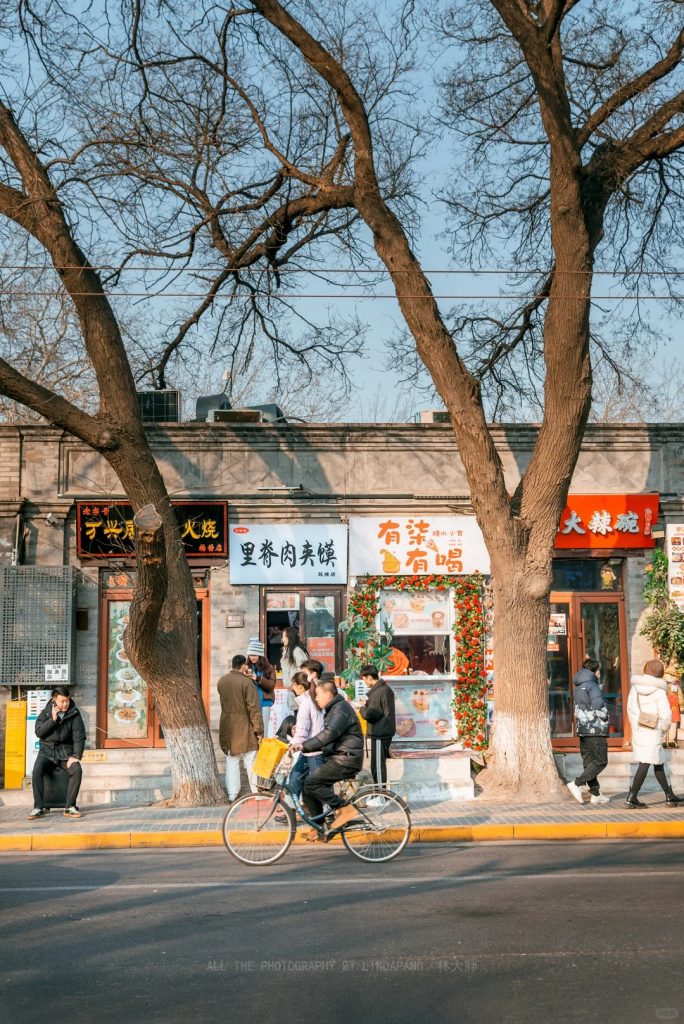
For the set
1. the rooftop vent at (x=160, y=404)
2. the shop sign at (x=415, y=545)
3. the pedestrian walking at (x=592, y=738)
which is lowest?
the pedestrian walking at (x=592, y=738)

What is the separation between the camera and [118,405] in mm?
15172

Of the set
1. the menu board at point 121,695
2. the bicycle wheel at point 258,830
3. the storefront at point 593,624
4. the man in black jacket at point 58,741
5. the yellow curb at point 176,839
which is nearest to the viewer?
the bicycle wheel at point 258,830

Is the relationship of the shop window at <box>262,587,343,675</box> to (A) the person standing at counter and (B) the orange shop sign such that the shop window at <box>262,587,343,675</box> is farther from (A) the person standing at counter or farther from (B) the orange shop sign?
(B) the orange shop sign

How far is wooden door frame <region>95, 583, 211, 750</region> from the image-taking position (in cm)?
1834

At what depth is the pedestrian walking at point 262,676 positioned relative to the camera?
16.8m

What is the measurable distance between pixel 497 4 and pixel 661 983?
12405 mm

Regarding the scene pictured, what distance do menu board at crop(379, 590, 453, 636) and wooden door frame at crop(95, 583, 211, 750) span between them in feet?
9.04

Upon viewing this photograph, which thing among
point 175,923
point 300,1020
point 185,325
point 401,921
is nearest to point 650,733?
point 401,921

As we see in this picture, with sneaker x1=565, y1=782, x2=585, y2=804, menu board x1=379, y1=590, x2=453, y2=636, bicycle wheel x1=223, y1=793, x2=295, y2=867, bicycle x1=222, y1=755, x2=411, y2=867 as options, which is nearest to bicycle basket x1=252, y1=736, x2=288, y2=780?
bicycle x1=222, y1=755, x2=411, y2=867

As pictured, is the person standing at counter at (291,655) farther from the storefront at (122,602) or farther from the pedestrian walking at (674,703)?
the pedestrian walking at (674,703)

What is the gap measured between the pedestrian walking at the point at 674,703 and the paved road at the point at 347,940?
5.79m

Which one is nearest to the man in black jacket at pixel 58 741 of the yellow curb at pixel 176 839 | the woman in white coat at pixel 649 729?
the yellow curb at pixel 176 839

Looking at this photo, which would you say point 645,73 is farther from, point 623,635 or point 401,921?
point 401,921

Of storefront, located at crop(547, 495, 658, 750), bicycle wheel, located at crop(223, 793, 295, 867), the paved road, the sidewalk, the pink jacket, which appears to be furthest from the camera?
storefront, located at crop(547, 495, 658, 750)
